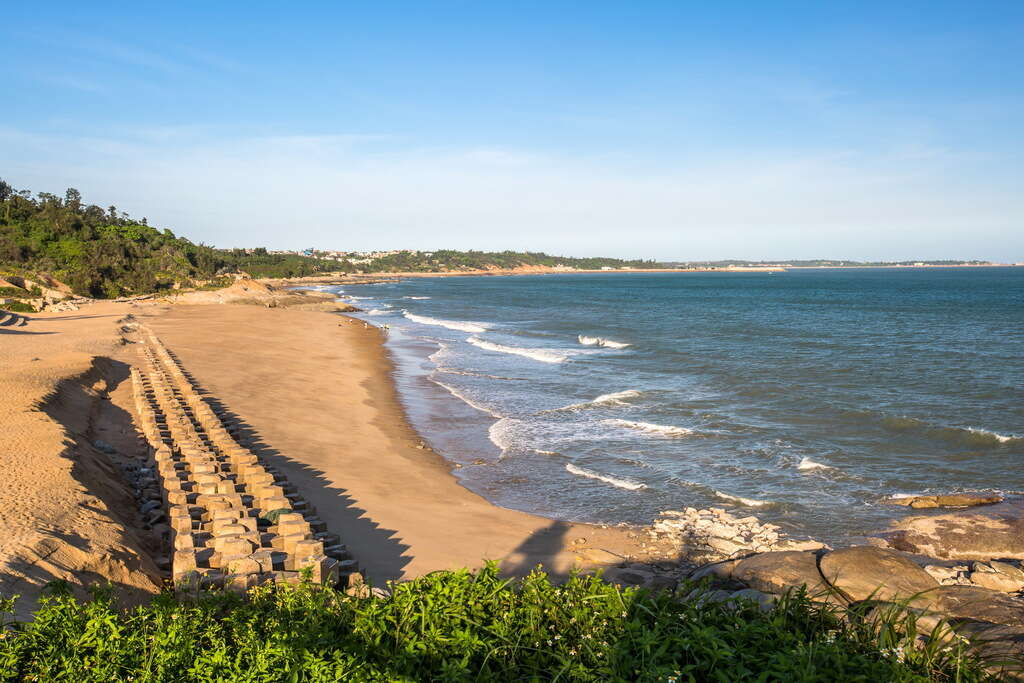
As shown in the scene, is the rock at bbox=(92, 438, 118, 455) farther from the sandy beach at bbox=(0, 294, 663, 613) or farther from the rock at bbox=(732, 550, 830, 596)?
the rock at bbox=(732, 550, 830, 596)

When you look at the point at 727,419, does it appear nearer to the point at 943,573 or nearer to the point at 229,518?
the point at 943,573

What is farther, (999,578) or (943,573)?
(943,573)

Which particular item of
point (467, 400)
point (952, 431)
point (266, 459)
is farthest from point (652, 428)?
point (266, 459)

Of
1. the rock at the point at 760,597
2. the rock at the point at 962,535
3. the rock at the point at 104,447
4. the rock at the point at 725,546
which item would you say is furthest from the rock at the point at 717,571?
the rock at the point at 104,447

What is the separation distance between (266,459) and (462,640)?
371 inches

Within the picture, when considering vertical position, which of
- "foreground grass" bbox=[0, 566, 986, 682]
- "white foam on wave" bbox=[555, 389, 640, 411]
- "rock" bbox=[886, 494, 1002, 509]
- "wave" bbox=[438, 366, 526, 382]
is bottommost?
"rock" bbox=[886, 494, 1002, 509]

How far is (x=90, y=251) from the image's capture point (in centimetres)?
6156

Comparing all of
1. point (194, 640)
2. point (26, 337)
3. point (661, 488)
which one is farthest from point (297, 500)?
point (26, 337)

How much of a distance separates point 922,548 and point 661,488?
4.68 m

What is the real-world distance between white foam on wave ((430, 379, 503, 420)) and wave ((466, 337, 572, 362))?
7651mm

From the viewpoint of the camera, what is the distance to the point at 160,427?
42.5 ft

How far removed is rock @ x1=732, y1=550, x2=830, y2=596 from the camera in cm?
730

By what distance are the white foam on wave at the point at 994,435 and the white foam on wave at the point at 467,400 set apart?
13.3 metres

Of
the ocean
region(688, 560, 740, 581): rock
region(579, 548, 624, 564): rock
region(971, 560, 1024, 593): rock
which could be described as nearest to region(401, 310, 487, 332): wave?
the ocean
